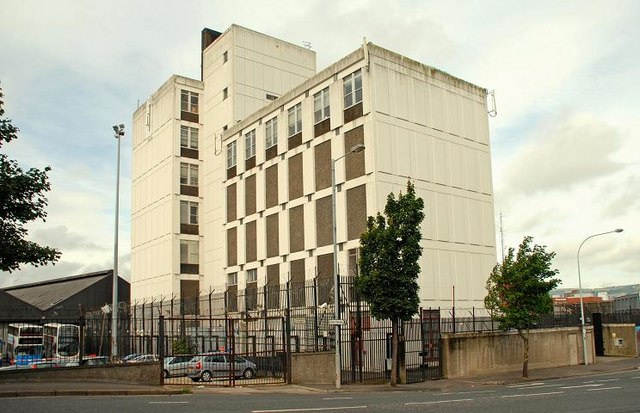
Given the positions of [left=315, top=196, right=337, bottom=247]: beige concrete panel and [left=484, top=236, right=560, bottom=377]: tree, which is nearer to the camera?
[left=484, top=236, right=560, bottom=377]: tree

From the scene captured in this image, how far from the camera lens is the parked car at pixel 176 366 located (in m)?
32.2

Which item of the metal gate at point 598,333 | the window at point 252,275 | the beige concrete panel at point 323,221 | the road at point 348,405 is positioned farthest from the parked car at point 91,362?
the metal gate at point 598,333

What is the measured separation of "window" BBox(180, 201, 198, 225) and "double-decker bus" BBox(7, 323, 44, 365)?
3516 centimetres

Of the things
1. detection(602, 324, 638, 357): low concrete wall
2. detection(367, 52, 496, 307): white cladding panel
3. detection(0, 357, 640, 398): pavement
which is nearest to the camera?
detection(0, 357, 640, 398): pavement

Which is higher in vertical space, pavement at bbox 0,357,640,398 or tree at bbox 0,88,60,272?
tree at bbox 0,88,60,272

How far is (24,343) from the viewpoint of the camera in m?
27.8

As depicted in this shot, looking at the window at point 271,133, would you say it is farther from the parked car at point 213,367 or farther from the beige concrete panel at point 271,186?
the parked car at point 213,367

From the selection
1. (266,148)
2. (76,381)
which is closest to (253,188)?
(266,148)

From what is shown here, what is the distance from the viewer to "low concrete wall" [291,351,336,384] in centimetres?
2922

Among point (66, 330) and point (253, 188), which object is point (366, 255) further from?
point (253, 188)

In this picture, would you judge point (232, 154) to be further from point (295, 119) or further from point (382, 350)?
point (382, 350)

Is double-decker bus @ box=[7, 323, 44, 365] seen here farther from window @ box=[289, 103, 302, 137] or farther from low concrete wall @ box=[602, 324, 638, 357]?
low concrete wall @ box=[602, 324, 638, 357]

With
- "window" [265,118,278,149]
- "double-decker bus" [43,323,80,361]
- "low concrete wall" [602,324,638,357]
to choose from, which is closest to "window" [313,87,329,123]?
"window" [265,118,278,149]

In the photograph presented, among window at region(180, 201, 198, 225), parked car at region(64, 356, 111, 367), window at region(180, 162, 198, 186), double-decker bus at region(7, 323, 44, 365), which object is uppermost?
window at region(180, 162, 198, 186)
